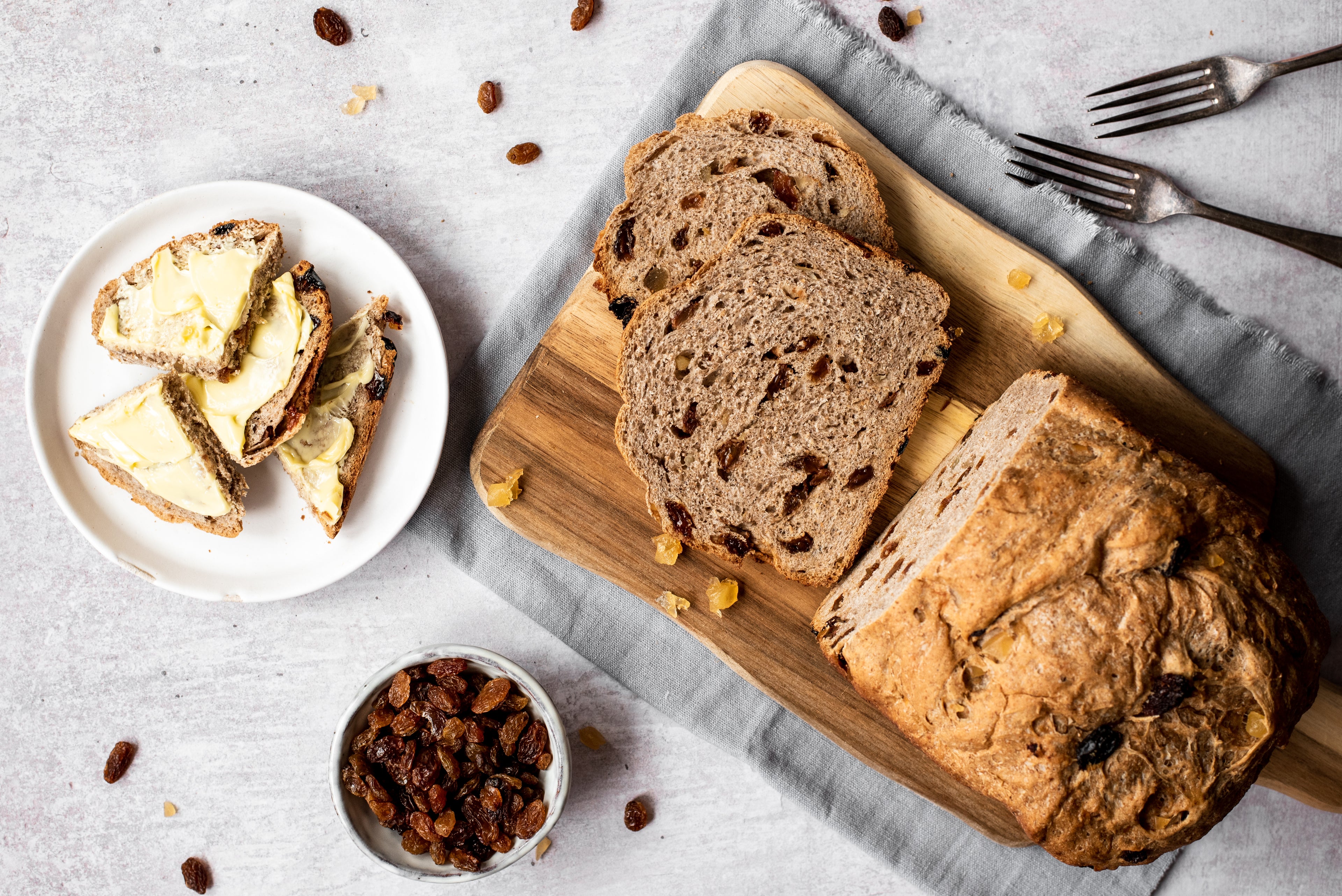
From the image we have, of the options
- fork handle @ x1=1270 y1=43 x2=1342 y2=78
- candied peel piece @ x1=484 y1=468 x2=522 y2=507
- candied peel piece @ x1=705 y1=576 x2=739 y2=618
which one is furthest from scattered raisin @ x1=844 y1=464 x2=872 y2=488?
fork handle @ x1=1270 y1=43 x2=1342 y2=78

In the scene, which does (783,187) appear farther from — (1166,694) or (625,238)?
(1166,694)

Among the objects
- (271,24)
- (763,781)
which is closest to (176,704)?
(763,781)

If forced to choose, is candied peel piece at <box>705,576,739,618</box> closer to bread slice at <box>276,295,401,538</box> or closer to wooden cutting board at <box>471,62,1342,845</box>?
wooden cutting board at <box>471,62,1342,845</box>

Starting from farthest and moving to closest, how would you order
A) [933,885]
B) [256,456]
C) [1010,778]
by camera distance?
[933,885], [256,456], [1010,778]

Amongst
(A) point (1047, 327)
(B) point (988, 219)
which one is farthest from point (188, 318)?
(A) point (1047, 327)

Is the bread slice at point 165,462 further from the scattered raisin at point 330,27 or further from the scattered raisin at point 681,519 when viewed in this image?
the scattered raisin at point 681,519

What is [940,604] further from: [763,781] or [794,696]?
[763,781]
